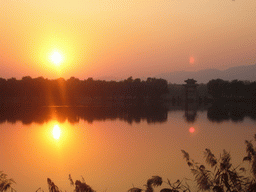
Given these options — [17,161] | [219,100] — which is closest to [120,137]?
[17,161]

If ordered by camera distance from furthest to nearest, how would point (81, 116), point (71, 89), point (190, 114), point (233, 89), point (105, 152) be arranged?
point (233, 89)
point (71, 89)
point (190, 114)
point (81, 116)
point (105, 152)

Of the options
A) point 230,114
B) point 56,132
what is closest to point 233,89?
point 230,114

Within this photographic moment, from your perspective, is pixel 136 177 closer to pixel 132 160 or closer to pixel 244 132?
pixel 132 160

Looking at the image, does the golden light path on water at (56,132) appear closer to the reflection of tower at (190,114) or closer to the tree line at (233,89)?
the reflection of tower at (190,114)

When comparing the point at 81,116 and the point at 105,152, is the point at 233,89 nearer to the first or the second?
the point at 81,116

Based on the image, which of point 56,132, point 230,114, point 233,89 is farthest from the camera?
point 233,89

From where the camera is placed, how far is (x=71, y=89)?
200 feet

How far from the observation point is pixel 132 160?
40.9 feet

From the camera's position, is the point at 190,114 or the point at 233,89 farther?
the point at 233,89

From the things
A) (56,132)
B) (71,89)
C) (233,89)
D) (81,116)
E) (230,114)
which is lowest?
(56,132)

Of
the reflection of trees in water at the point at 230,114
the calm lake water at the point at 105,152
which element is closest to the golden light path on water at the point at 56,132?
the calm lake water at the point at 105,152

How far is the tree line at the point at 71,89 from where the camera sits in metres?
58.8

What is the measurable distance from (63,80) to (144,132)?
47656 mm

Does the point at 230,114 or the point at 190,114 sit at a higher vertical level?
the point at 230,114
